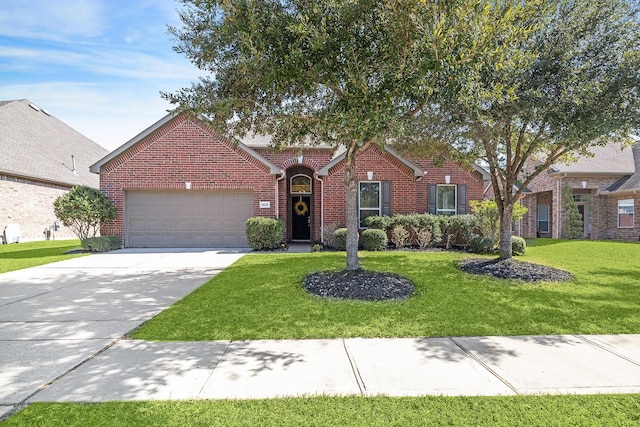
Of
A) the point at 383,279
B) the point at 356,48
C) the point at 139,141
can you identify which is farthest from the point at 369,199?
the point at 139,141

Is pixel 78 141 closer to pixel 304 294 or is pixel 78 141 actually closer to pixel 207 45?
pixel 207 45

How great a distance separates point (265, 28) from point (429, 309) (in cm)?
579

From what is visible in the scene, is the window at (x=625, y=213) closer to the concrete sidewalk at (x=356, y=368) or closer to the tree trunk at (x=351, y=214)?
the concrete sidewalk at (x=356, y=368)

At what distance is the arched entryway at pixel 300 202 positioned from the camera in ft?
55.4

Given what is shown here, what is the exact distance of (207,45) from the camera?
696 cm

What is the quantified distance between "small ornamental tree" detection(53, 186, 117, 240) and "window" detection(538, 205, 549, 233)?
24.5 meters

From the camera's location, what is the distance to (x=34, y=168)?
1870cm

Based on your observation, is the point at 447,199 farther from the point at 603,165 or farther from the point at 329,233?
the point at 603,165

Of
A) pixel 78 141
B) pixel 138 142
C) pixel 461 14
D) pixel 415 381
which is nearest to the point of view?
pixel 415 381

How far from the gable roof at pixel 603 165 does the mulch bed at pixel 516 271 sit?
13.5 m

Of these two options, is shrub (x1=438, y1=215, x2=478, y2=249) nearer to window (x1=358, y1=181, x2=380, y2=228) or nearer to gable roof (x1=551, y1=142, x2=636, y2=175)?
window (x1=358, y1=181, x2=380, y2=228)

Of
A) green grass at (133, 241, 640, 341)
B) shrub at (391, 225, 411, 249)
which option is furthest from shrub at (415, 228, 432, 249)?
green grass at (133, 241, 640, 341)

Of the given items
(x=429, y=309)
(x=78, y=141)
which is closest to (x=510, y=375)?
(x=429, y=309)

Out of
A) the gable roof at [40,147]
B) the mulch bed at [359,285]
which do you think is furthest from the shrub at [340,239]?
the gable roof at [40,147]
